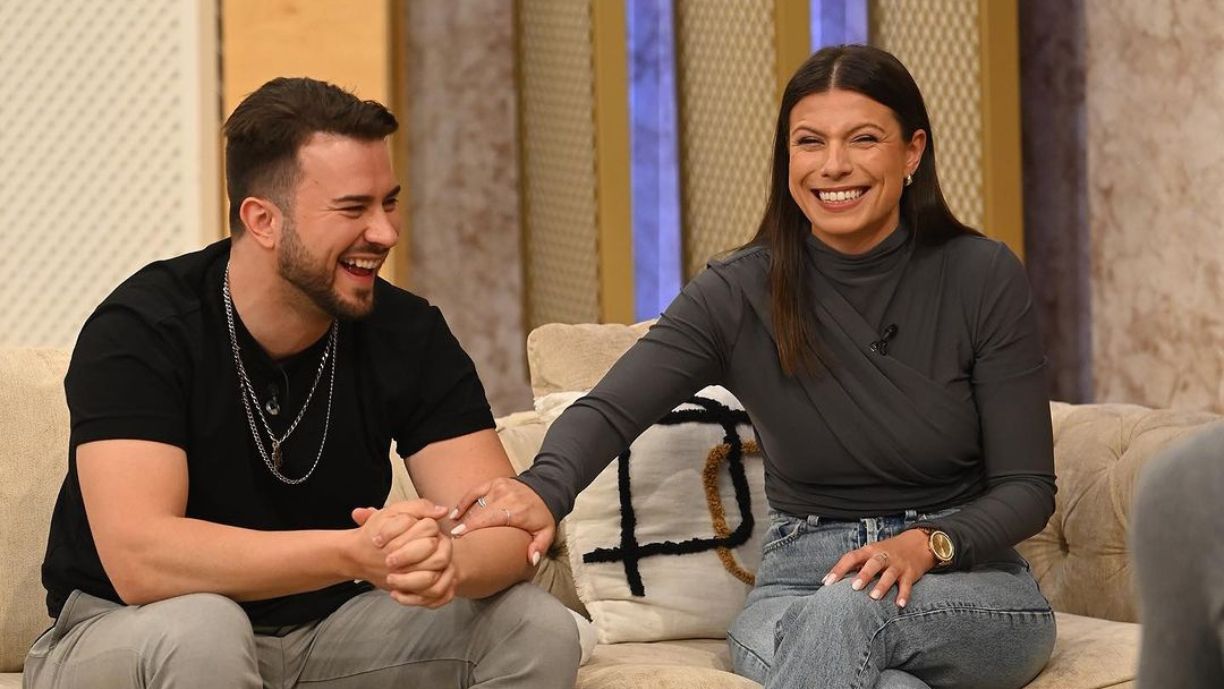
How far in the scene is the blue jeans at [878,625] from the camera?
1.84 meters

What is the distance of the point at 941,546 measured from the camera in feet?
6.52

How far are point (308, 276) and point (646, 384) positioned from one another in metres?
0.51

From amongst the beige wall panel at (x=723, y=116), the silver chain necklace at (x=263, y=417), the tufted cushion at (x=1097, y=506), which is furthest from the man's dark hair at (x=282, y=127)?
the beige wall panel at (x=723, y=116)

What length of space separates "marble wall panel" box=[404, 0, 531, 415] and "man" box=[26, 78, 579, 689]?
2.60 meters

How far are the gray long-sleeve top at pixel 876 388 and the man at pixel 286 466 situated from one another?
234 millimetres

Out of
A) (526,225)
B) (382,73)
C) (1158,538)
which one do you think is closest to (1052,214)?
(526,225)

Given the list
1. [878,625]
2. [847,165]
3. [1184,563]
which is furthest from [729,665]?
[1184,563]

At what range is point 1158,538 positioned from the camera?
56 cm

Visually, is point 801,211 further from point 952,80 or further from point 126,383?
point 952,80

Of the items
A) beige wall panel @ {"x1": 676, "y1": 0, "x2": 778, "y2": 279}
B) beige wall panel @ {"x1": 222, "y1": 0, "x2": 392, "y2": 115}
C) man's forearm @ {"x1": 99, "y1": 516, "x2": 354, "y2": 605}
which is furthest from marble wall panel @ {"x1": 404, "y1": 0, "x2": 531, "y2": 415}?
man's forearm @ {"x1": 99, "y1": 516, "x2": 354, "y2": 605}

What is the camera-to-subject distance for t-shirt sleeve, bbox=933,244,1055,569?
6.70ft

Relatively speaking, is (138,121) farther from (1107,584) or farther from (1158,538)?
(1158,538)

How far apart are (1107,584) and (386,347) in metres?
1.22

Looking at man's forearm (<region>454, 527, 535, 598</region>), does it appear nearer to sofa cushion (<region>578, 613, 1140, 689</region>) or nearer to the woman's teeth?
sofa cushion (<region>578, 613, 1140, 689</region>)
